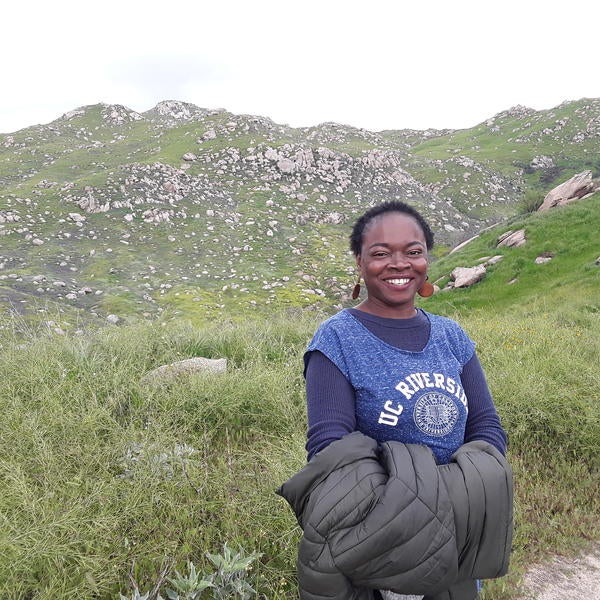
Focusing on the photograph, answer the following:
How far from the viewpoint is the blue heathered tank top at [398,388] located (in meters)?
1.60

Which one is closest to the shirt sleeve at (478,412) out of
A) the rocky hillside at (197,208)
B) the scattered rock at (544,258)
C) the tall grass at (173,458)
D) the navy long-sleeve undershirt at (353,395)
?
the navy long-sleeve undershirt at (353,395)

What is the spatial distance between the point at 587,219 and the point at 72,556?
725 inches

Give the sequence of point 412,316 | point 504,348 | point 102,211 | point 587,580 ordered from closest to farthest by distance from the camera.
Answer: point 412,316 → point 587,580 → point 504,348 → point 102,211

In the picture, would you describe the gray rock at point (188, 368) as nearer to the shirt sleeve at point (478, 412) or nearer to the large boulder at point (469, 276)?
the shirt sleeve at point (478, 412)

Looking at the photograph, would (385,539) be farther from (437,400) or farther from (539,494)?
(539,494)

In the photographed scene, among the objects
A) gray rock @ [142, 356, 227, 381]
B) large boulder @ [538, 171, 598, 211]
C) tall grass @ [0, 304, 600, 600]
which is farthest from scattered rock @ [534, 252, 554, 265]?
gray rock @ [142, 356, 227, 381]

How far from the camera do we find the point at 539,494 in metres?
3.34

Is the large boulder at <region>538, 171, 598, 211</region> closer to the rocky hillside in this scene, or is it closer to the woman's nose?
the rocky hillside

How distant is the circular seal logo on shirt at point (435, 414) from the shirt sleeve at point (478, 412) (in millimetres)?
218

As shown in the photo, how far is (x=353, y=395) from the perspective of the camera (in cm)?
161

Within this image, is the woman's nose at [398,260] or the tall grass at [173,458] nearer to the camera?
the woman's nose at [398,260]

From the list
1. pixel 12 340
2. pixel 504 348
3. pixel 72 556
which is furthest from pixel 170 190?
pixel 72 556

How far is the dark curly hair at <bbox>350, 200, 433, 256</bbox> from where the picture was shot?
1.84m

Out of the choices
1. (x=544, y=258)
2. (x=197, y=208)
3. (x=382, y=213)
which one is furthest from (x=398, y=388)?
(x=197, y=208)
